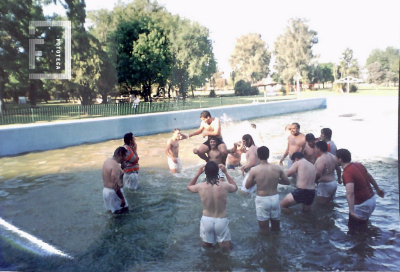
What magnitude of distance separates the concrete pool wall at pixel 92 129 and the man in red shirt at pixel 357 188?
11519mm

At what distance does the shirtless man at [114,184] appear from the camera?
5.85 m

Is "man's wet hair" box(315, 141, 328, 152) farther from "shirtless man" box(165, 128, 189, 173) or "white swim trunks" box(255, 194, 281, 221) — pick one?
"shirtless man" box(165, 128, 189, 173)

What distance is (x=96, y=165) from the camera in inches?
419

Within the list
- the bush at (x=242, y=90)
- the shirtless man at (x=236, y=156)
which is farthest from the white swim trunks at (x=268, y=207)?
the bush at (x=242, y=90)

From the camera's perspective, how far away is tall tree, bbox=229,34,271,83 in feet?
152

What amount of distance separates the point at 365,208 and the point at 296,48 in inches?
1410

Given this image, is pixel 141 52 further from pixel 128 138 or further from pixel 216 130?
pixel 128 138

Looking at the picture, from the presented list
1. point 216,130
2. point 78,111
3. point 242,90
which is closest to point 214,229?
point 216,130

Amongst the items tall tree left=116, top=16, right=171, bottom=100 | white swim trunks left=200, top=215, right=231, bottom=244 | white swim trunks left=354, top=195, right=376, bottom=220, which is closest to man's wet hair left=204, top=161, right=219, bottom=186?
white swim trunks left=200, top=215, right=231, bottom=244

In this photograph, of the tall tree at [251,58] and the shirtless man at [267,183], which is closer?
the shirtless man at [267,183]

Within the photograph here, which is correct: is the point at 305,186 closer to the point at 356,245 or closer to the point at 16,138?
the point at 356,245

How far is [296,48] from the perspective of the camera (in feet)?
124

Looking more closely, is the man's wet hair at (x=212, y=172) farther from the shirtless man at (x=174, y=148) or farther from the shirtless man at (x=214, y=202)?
the shirtless man at (x=174, y=148)

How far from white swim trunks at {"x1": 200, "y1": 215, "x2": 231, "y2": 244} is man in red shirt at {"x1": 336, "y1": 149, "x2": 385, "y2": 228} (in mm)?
1863
